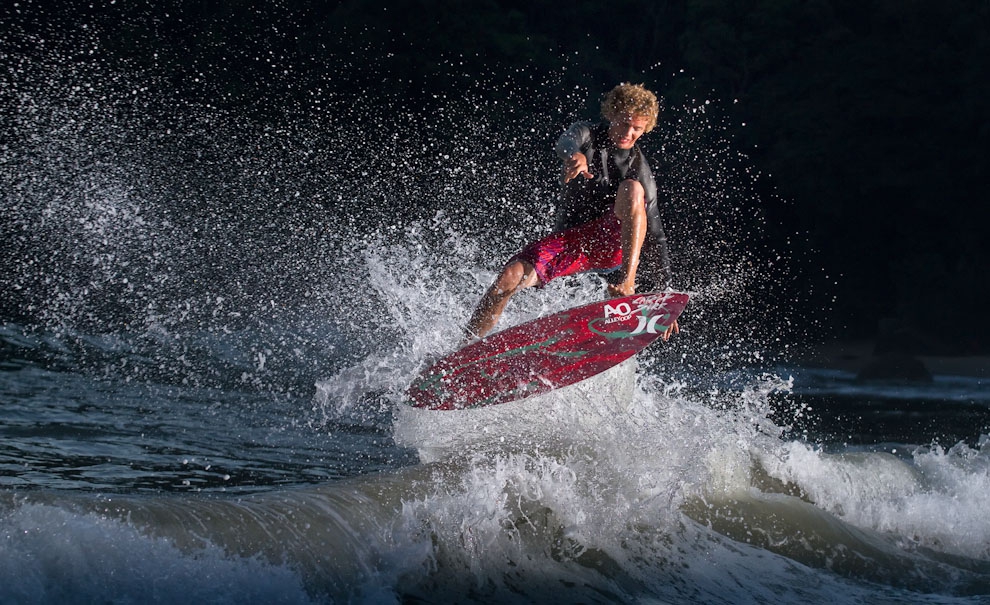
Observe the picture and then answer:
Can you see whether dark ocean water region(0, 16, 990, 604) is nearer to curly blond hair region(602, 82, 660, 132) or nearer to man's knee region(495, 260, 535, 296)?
man's knee region(495, 260, 535, 296)

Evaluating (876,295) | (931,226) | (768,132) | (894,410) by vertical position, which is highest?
(768,132)

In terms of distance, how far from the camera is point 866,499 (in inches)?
229

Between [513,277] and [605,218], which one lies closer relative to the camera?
[513,277]

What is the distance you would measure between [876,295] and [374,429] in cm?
1830

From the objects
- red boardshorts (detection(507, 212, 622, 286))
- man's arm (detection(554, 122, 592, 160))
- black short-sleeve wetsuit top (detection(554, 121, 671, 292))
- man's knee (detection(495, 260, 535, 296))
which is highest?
man's arm (detection(554, 122, 592, 160))

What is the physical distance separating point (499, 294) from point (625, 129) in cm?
110

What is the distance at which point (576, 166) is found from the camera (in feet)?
17.4

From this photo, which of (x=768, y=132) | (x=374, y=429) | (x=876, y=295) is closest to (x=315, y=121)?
(x=768, y=132)

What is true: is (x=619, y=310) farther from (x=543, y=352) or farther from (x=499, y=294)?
(x=499, y=294)

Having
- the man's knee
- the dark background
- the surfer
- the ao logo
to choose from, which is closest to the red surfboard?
the ao logo

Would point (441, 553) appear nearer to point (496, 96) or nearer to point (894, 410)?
point (894, 410)

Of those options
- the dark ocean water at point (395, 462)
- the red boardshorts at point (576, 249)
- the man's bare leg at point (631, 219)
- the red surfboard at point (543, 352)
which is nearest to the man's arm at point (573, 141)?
the man's bare leg at point (631, 219)

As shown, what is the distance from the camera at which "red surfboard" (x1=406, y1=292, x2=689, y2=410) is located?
17.5 feet

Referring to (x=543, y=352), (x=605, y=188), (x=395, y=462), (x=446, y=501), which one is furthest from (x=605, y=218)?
(x=446, y=501)
